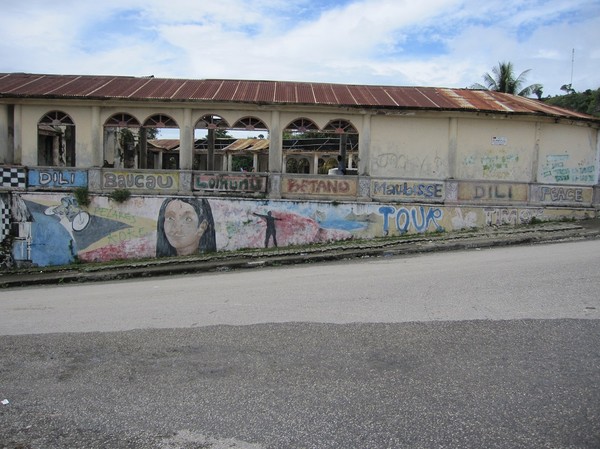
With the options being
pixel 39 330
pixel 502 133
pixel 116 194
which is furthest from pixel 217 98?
pixel 39 330

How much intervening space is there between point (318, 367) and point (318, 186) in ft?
34.4

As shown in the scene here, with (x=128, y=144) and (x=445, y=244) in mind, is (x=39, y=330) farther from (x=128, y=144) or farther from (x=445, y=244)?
(x=128, y=144)

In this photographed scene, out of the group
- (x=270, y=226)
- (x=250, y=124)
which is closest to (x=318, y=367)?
(x=270, y=226)

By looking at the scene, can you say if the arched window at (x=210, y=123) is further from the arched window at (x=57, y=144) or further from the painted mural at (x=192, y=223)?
the arched window at (x=57, y=144)

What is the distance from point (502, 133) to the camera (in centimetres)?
1522

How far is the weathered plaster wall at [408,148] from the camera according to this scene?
15.1 meters

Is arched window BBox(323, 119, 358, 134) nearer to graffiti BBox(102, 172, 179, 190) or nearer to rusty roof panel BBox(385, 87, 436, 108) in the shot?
rusty roof panel BBox(385, 87, 436, 108)

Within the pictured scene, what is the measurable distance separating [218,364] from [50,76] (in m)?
15.8

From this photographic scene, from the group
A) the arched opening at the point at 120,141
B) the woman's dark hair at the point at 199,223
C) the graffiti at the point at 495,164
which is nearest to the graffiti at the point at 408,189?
the graffiti at the point at 495,164

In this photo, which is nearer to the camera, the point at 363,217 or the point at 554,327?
the point at 554,327

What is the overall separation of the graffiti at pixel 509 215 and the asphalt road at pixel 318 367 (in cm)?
643

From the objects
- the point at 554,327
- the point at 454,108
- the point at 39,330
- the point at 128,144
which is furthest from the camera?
the point at 128,144

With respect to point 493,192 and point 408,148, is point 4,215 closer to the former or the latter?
point 408,148

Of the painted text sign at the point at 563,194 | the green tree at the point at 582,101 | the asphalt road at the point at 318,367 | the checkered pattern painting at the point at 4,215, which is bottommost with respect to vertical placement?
the asphalt road at the point at 318,367
